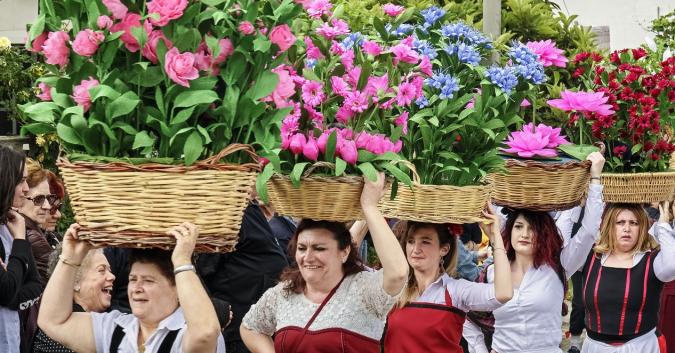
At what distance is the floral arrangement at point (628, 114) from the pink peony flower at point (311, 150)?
206 centimetres

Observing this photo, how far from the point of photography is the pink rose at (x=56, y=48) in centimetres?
414

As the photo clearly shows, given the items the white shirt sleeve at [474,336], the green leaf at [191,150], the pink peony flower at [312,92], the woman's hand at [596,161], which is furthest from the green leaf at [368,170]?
the white shirt sleeve at [474,336]

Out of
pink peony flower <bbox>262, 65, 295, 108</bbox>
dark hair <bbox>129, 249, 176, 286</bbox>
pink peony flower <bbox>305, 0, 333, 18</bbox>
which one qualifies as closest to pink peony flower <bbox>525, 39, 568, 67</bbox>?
pink peony flower <bbox>305, 0, 333, 18</bbox>

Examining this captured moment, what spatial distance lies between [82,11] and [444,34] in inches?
87.5

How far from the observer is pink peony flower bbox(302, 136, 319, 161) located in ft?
16.5

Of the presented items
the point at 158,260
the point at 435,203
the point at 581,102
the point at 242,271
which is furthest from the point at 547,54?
the point at 158,260

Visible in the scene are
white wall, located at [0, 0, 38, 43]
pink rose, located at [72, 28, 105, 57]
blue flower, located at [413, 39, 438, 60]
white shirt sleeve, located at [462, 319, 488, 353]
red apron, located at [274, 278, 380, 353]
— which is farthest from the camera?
white wall, located at [0, 0, 38, 43]

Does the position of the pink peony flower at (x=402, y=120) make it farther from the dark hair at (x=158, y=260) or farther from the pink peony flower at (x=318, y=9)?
the dark hair at (x=158, y=260)

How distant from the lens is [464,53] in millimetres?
5820

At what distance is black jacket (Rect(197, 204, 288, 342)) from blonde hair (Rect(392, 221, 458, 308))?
93 centimetres

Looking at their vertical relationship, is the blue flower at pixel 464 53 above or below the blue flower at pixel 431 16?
below

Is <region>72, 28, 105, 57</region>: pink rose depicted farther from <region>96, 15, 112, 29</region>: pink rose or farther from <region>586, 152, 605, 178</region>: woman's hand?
<region>586, 152, 605, 178</region>: woman's hand

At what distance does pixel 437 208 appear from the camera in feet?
18.5

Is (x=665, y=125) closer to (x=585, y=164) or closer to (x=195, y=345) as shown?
(x=585, y=164)
